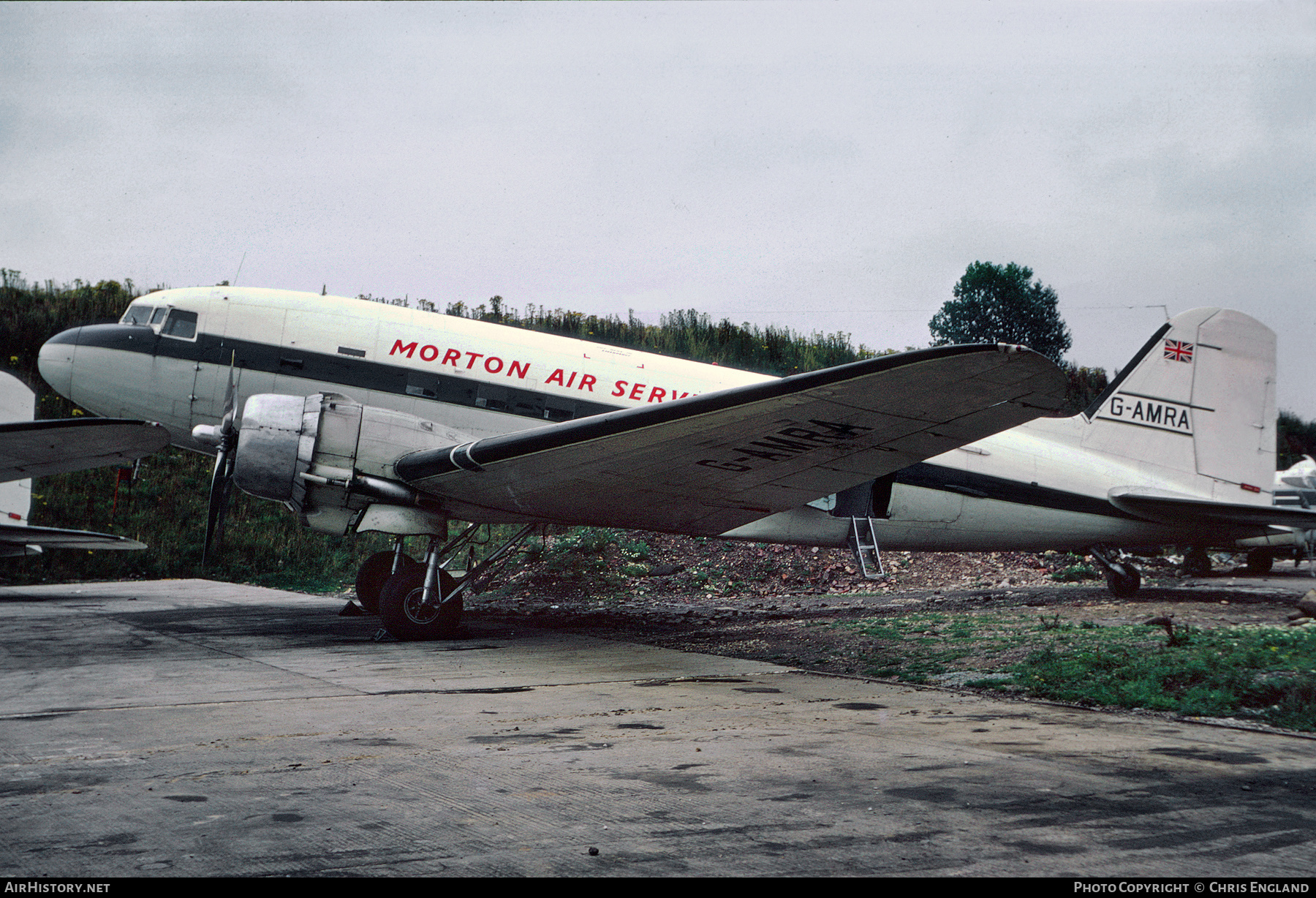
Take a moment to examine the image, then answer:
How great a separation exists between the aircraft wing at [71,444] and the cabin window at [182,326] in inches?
40.4

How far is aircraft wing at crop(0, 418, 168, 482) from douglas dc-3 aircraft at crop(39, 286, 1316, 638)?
1.29 feet

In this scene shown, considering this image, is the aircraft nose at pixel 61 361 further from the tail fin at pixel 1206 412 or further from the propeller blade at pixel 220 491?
the tail fin at pixel 1206 412

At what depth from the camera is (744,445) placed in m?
6.73

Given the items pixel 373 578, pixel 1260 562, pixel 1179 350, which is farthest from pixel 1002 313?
pixel 373 578

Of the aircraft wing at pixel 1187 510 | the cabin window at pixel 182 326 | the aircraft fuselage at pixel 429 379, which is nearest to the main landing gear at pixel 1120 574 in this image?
the aircraft wing at pixel 1187 510

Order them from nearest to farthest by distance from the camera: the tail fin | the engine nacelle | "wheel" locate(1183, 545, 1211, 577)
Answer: the engine nacelle < the tail fin < "wheel" locate(1183, 545, 1211, 577)

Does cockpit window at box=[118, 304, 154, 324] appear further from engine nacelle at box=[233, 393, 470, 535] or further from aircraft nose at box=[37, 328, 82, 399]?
engine nacelle at box=[233, 393, 470, 535]

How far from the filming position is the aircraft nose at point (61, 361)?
32.6ft

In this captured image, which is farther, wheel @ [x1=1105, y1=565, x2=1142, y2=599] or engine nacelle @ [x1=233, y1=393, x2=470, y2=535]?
wheel @ [x1=1105, y1=565, x2=1142, y2=599]

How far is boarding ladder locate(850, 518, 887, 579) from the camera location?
9508 millimetres

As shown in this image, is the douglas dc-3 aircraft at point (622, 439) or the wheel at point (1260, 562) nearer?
the douglas dc-3 aircraft at point (622, 439)

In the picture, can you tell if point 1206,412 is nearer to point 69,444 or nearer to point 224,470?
point 224,470

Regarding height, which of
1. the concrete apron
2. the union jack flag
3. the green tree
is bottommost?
the concrete apron

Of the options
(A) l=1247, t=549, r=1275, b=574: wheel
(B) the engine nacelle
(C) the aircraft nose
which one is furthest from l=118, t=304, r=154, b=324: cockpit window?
(A) l=1247, t=549, r=1275, b=574: wheel
